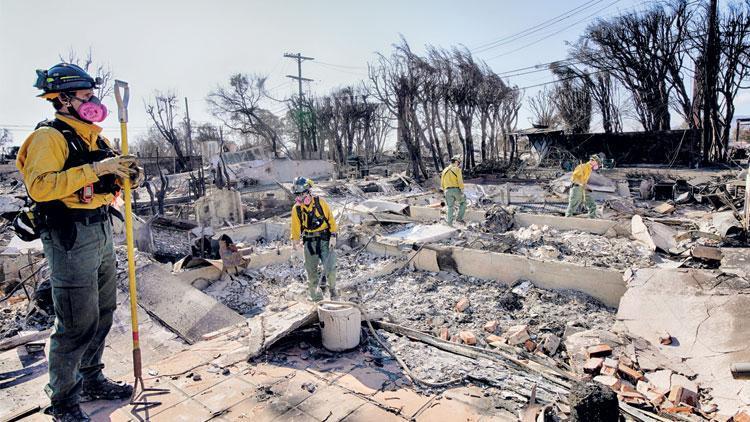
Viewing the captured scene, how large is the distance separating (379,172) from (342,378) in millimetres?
23105

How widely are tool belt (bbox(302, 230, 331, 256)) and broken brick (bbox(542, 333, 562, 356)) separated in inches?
118

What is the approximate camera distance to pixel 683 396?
3258 millimetres

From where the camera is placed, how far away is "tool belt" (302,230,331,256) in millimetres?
5914

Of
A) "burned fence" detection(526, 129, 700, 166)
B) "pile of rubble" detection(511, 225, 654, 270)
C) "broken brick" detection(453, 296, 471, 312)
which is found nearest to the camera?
"broken brick" detection(453, 296, 471, 312)

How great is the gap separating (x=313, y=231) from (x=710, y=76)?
20.1 meters

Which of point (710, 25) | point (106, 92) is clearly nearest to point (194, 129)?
point (106, 92)

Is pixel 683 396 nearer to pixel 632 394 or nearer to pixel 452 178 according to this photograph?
pixel 632 394

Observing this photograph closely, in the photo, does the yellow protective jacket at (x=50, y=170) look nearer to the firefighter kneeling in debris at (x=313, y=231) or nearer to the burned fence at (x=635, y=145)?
the firefighter kneeling in debris at (x=313, y=231)

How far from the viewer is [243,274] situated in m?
7.22

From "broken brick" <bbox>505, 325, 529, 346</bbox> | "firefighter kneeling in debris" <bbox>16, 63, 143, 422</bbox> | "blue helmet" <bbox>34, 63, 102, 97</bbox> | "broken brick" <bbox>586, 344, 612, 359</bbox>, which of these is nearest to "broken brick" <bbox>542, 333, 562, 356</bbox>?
"broken brick" <bbox>505, 325, 529, 346</bbox>

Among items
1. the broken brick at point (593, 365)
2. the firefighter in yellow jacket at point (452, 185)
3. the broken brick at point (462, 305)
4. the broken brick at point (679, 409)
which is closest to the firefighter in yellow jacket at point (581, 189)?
the firefighter in yellow jacket at point (452, 185)

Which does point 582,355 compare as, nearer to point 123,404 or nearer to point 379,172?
point 123,404

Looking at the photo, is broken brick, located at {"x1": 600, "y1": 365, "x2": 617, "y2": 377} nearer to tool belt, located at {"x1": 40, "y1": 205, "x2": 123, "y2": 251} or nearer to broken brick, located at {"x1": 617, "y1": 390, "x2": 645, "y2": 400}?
broken brick, located at {"x1": 617, "y1": 390, "x2": 645, "y2": 400}

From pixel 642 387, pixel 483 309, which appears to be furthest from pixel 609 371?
pixel 483 309
